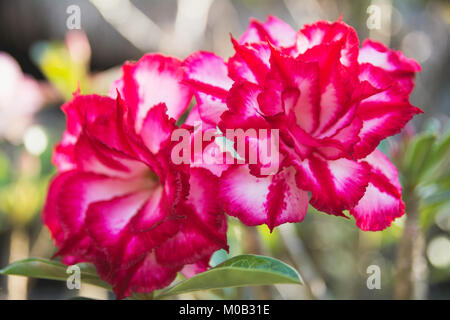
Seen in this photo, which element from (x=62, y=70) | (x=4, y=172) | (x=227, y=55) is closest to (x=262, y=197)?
(x=62, y=70)

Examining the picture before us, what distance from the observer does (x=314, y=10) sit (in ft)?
4.81

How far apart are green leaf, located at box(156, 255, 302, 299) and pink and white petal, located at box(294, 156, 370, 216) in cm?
8

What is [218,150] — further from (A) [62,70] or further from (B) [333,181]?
(A) [62,70]

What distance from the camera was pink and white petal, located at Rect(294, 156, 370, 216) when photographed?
0.37 m

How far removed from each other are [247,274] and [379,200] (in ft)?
0.46

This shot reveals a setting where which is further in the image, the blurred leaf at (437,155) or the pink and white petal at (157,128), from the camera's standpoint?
the blurred leaf at (437,155)

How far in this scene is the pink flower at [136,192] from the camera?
402mm

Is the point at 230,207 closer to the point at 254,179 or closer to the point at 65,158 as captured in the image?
the point at 254,179

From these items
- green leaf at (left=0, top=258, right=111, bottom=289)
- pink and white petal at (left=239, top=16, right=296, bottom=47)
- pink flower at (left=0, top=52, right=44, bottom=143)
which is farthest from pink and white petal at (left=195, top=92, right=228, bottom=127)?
pink flower at (left=0, top=52, right=44, bottom=143)

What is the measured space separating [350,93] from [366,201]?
0.10 meters

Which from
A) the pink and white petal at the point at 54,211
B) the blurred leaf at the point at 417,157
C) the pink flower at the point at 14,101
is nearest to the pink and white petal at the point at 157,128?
the pink and white petal at the point at 54,211

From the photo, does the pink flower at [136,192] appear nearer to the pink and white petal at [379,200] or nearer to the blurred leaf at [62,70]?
the pink and white petal at [379,200]

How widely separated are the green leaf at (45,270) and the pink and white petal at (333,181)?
25 centimetres
